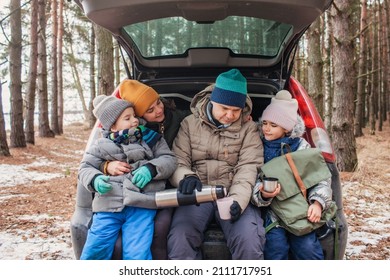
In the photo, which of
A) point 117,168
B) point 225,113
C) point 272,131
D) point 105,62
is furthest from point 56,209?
point 272,131

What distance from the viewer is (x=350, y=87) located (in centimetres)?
740

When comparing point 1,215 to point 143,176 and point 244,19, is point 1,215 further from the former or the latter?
point 244,19

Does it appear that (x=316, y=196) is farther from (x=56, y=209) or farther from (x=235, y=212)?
(x=56, y=209)

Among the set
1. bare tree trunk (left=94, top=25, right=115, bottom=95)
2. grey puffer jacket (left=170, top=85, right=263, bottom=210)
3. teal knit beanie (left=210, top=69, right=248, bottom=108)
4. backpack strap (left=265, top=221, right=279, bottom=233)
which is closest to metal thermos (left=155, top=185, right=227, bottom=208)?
grey puffer jacket (left=170, top=85, right=263, bottom=210)

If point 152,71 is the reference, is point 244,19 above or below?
above

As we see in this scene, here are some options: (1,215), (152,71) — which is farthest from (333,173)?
(1,215)

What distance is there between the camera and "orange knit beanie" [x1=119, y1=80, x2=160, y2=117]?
2.87 m

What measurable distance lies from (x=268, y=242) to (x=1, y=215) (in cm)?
375

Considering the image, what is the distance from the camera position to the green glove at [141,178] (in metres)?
2.44

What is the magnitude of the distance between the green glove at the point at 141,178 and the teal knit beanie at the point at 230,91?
690mm

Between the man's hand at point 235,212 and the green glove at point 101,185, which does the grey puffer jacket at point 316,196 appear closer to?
the man's hand at point 235,212

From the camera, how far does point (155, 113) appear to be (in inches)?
116

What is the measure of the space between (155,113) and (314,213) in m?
1.29

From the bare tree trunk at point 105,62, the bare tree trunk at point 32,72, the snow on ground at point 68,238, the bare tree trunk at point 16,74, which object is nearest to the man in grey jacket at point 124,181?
the snow on ground at point 68,238
